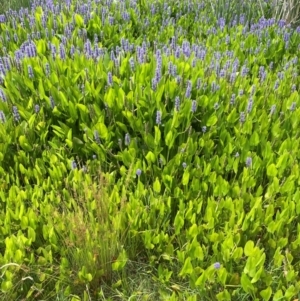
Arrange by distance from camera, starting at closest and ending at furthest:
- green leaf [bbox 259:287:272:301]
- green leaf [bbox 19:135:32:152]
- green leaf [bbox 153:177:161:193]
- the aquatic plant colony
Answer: green leaf [bbox 259:287:272:301] → the aquatic plant colony → green leaf [bbox 153:177:161:193] → green leaf [bbox 19:135:32:152]

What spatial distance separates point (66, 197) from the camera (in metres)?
2.25

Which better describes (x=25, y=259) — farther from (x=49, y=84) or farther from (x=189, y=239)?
(x=49, y=84)

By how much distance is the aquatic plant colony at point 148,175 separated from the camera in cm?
196

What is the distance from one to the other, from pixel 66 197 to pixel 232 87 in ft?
4.28

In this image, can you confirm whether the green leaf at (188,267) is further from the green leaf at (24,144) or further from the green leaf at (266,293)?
the green leaf at (24,144)

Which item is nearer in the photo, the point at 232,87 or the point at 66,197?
the point at 66,197

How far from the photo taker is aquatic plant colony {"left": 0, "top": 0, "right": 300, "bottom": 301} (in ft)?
6.44

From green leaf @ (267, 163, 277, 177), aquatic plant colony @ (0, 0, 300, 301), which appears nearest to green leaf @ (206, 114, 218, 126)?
aquatic plant colony @ (0, 0, 300, 301)

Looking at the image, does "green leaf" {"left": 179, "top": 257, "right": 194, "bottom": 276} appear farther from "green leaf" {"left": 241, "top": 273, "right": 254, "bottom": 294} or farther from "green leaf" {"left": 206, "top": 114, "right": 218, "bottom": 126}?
"green leaf" {"left": 206, "top": 114, "right": 218, "bottom": 126}

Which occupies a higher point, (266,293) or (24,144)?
(24,144)

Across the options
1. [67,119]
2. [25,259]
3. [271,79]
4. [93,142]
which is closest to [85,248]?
[25,259]

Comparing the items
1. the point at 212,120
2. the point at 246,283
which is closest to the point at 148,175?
the point at 212,120

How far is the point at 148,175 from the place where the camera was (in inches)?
95.3

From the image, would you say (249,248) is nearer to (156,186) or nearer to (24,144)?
(156,186)
